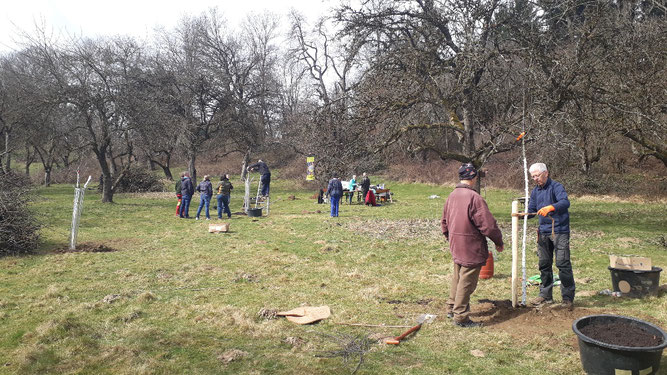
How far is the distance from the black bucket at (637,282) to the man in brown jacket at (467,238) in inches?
86.5

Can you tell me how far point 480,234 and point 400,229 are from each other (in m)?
7.96

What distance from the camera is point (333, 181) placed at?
16.5 m

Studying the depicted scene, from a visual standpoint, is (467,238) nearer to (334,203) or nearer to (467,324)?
(467,324)

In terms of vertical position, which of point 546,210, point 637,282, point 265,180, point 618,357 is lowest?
point 618,357

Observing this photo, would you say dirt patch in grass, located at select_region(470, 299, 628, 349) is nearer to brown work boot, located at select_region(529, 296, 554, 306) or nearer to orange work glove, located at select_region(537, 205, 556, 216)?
brown work boot, located at select_region(529, 296, 554, 306)

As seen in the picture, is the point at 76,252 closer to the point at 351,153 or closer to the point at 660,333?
the point at 351,153

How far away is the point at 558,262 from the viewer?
5.49 meters

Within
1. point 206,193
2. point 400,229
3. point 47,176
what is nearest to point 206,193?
point 206,193

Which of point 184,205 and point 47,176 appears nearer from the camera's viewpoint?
point 184,205

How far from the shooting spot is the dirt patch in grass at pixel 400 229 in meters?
11.7

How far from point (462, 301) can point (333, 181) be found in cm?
1165

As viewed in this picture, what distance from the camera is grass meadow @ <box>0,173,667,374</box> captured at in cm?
425

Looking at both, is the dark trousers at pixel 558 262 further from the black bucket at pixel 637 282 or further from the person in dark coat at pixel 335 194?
the person in dark coat at pixel 335 194

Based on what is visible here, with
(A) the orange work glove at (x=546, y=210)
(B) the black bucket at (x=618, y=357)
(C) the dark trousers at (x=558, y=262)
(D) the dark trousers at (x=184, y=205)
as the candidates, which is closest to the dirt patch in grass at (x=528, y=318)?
(C) the dark trousers at (x=558, y=262)
